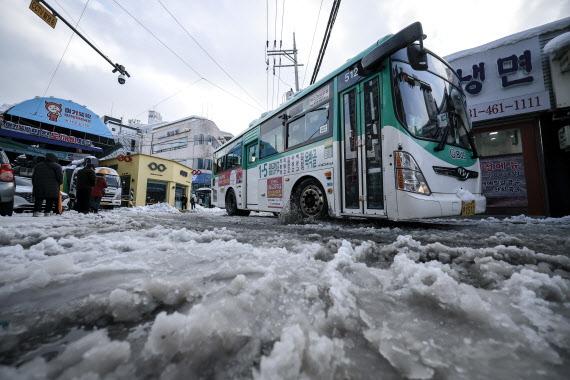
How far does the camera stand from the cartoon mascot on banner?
19853 millimetres

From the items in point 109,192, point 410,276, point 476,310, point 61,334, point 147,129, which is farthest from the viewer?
point 147,129

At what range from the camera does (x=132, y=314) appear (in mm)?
822

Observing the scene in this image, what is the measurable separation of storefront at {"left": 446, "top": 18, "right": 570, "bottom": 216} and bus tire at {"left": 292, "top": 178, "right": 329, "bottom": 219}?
702 centimetres

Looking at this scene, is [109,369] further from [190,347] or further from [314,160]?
[314,160]

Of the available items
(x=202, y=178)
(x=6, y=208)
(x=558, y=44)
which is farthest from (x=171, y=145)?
(x=558, y=44)

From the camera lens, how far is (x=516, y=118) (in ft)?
24.6

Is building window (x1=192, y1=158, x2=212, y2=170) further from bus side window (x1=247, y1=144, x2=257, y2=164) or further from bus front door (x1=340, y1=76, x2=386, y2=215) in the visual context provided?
bus front door (x1=340, y1=76, x2=386, y2=215)

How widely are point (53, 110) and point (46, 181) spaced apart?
2211 centimetres

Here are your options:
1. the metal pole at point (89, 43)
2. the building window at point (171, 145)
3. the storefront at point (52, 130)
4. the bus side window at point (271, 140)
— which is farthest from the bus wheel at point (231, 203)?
the building window at point (171, 145)

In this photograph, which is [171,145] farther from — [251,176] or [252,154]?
[251,176]

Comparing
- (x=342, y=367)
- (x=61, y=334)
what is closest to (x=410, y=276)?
(x=342, y=367)

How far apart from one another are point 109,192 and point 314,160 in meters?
13.2

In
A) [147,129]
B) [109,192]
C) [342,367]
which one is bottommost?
[342,367]

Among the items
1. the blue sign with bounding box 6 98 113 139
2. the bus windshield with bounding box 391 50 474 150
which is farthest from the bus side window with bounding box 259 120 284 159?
the blue sign with bounding box 6 98 113 139
